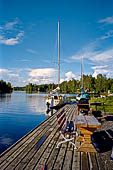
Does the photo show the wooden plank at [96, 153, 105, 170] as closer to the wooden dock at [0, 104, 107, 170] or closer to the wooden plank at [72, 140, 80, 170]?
the wooden dock at [0, 104, 107, 170]

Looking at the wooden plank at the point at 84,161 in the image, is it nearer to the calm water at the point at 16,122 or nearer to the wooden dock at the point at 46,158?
the wooden dock at the point at 46,158

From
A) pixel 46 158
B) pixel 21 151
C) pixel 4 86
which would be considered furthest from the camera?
pixel 4 86

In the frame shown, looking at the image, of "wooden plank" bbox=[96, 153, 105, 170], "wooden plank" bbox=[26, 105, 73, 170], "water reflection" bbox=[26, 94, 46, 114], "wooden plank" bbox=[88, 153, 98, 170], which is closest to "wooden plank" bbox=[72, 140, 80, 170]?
"wooden plank" bbox=[88, 153, 98, 170]

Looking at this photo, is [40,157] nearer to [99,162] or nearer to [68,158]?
[68,158]

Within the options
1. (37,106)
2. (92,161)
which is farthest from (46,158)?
(37,106)

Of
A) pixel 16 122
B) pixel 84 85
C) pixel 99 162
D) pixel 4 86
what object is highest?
pixel 4 86

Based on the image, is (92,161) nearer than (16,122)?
Yes

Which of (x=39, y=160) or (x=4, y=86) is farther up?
(x=4, y=86)

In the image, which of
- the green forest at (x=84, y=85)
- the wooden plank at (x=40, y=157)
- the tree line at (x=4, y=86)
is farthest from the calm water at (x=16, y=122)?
the tree line at (x=4, y=86)

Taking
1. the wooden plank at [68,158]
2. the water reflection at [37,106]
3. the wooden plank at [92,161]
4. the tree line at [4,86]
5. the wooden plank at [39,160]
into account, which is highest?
the tree line at [4,86]

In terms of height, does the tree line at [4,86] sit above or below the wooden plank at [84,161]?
above

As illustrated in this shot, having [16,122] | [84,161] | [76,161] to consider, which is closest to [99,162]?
[84,161]

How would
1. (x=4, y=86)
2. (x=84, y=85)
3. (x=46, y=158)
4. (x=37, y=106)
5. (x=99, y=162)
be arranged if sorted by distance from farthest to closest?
(x=4, y=86), (x=84, y=85), (x=37, y=106), (x=46, y=158), (x=99, y=162)

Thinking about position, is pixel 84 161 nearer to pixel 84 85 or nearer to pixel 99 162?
pixel 99 162
